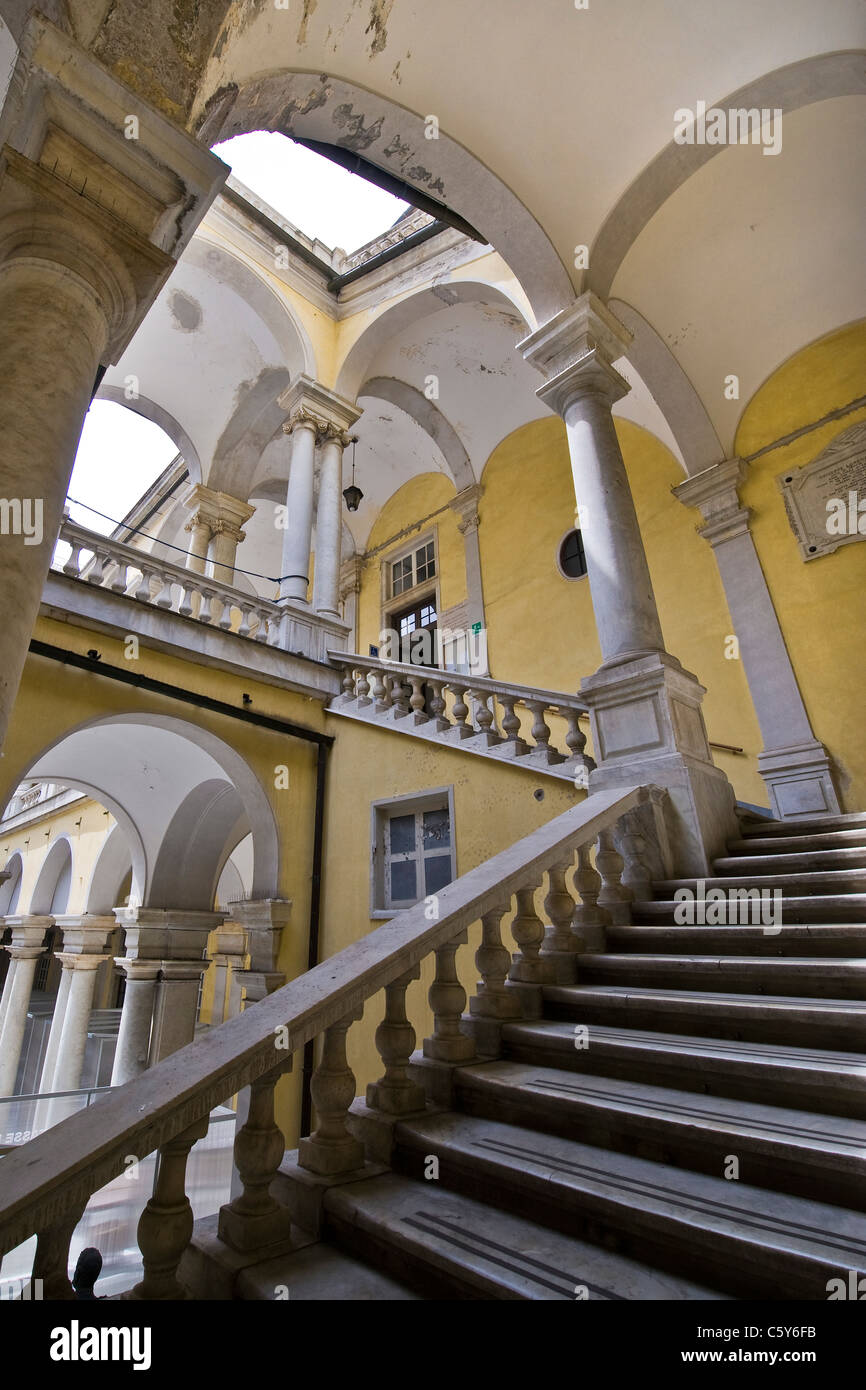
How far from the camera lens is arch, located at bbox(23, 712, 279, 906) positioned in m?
7.68

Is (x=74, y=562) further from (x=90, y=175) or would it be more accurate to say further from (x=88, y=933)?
(x=88, y=933)

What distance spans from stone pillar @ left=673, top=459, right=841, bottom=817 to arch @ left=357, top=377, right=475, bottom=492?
4855 mm

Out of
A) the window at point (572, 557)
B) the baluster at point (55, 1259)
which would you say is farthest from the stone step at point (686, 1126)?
the window at point (572, 557)

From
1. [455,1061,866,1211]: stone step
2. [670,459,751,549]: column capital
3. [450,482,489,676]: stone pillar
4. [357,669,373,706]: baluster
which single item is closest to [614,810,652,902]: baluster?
[455,1061,866,1211]: stone step

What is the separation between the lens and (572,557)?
36.6 ft

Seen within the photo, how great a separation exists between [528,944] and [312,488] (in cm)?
796

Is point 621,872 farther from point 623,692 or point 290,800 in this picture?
point 290,800

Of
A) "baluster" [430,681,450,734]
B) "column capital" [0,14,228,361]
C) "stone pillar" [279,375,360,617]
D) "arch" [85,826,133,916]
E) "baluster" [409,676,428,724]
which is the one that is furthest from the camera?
"arch" [85,826,133,916]

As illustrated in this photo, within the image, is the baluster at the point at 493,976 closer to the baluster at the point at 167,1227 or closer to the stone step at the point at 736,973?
the stone step at the point at 736,973

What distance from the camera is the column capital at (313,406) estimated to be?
393 inches

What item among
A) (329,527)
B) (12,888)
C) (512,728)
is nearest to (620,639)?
(512,728)

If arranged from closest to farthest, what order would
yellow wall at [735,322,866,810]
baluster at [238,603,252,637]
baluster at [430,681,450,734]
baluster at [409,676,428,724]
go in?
1. baluster at [430,681,450,734]
2. baluster at [409,676,428,724]
3. yellow wall at [735,322,866,810]
4. baluster at [238,603,252,637]

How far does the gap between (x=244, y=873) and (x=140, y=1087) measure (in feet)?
42.6

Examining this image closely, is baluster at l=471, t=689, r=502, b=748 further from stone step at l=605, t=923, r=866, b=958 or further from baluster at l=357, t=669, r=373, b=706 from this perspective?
stone step at l=605, t=923, r=866, b=958
